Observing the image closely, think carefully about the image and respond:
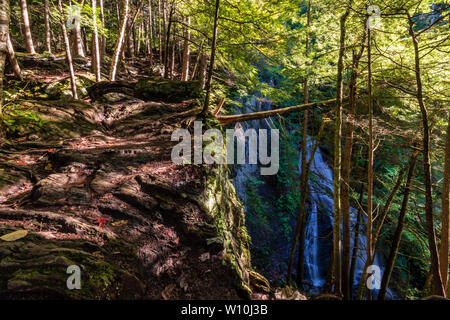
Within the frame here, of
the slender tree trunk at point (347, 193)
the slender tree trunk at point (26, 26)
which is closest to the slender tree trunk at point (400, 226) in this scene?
the slender tree trunk at point (347, 193)

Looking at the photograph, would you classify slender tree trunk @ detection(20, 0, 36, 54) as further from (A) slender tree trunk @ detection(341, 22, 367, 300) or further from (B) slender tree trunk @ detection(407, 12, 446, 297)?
(B) slender tree trunk @ detection(407, 12, 446, 297)

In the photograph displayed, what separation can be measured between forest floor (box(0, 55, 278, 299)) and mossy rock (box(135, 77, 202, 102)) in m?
2.44

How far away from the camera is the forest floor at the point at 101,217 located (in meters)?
2.04

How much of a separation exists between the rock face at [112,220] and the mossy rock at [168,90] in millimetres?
2601

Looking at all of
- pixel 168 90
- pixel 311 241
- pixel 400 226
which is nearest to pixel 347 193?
pixel 400 226

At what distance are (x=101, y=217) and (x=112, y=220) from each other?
0.17m

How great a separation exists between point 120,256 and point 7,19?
6157 mm

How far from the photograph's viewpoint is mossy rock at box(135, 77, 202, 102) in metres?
7.45

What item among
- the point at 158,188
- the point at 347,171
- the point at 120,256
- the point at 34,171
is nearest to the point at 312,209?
the point at 347,171

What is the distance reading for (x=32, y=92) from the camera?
22.8ft

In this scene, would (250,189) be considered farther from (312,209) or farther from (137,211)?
(137,211)

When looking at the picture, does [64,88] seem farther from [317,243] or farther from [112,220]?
[317,243]

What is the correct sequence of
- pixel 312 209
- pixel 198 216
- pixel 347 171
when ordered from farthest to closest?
pixel 312 209
pixel 347 171
pixel 198 216

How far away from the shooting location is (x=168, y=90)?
7.66m
